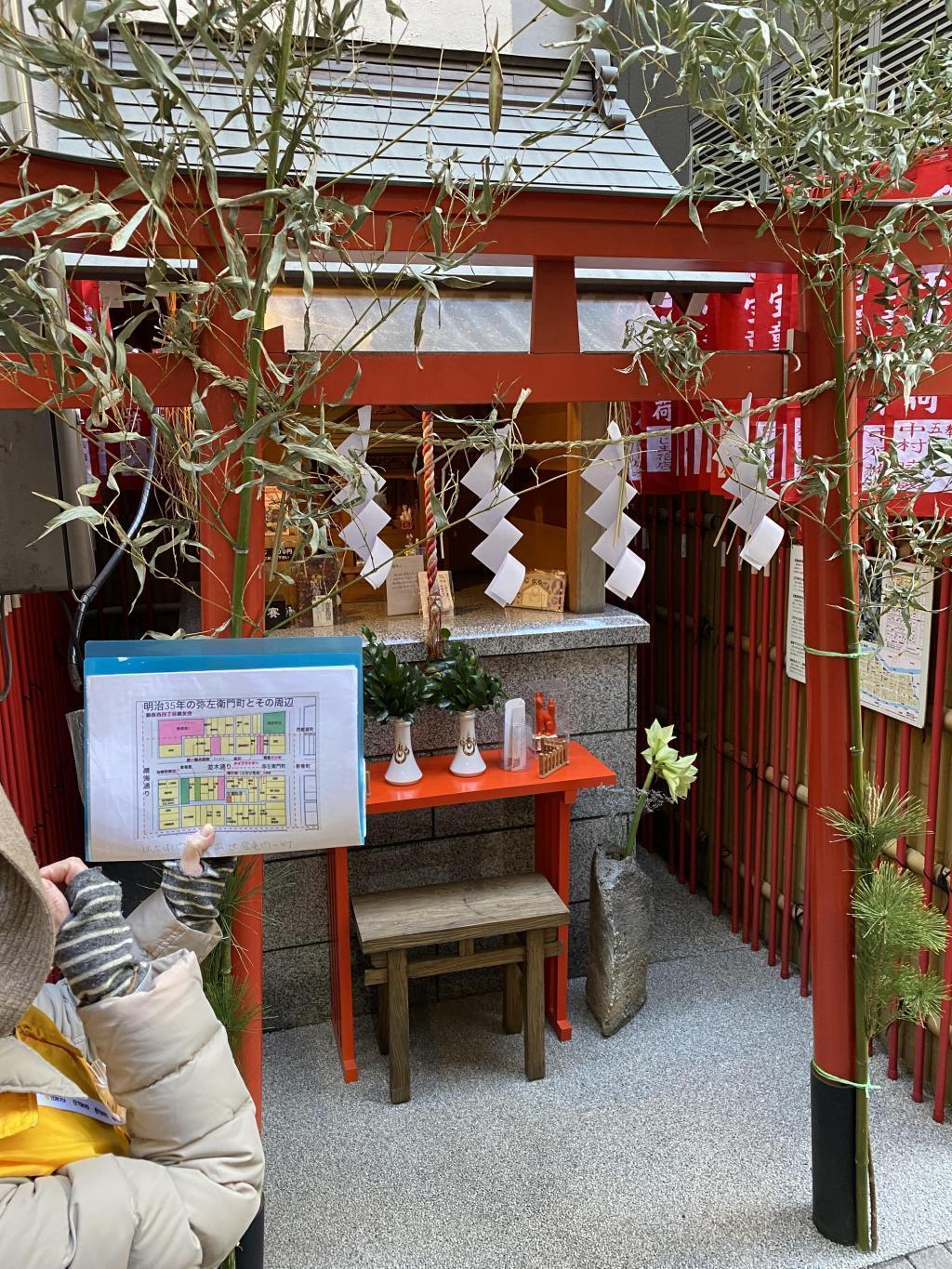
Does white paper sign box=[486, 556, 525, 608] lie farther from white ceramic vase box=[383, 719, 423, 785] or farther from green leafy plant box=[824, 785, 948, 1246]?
green leafy plant box=[824, 785, 948, 1246]

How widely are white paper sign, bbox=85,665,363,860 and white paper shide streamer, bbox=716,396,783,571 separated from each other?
1065 mm

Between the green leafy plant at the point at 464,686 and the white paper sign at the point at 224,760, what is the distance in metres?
1.77

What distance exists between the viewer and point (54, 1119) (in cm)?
123

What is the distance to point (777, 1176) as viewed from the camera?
273cm

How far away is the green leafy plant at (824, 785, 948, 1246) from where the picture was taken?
221 cm

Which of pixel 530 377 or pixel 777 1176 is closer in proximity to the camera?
pixel 530 377

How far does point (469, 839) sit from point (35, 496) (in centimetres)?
240

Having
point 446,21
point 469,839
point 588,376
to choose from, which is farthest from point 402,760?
point 446,21

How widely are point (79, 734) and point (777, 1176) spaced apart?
2.33 metres

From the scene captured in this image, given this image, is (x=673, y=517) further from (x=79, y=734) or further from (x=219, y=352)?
(x=79, y=734)

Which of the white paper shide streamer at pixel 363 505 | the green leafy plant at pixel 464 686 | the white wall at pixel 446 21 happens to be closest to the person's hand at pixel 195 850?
the white paper shide streamer at pixel 363 505

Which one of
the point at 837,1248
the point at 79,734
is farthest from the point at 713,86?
the point at 837,1248

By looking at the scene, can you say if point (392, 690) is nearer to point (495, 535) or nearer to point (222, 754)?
point (495, 535)

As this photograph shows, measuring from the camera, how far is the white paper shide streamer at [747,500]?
2.21 m
